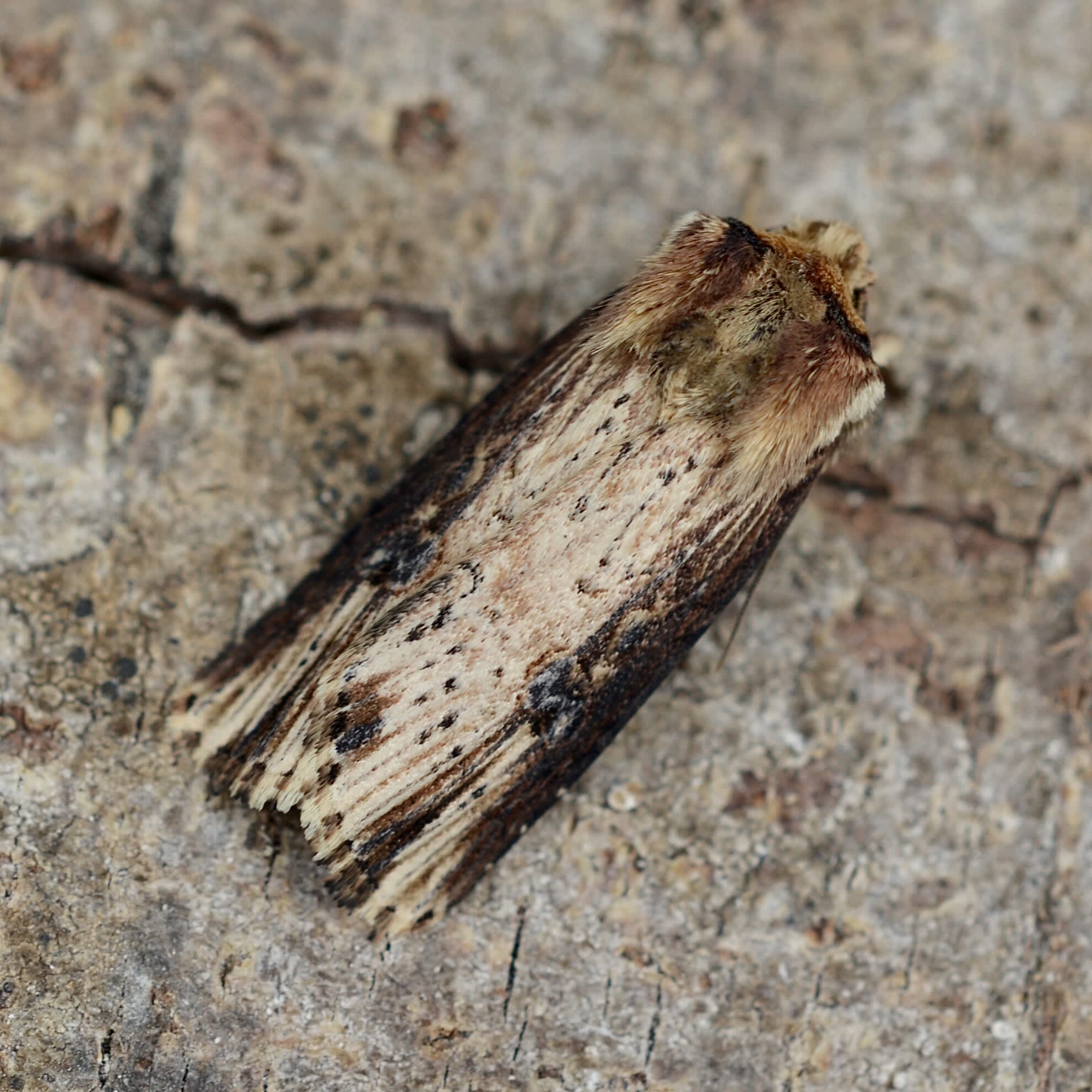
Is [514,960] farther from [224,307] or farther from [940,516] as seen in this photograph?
[224,307]

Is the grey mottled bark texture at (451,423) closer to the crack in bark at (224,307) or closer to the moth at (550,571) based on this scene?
the crack in bark at (224,307)

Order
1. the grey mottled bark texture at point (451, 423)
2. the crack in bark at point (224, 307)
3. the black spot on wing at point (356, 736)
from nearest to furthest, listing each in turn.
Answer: the black spot on wing at point (356, 736) → the grey mottled bark texture at point (451, 423) → the crack in bark at point (224, 307)

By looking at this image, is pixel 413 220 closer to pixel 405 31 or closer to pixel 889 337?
pixel 405 31

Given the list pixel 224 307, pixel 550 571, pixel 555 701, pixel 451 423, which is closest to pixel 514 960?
pixel 555 701

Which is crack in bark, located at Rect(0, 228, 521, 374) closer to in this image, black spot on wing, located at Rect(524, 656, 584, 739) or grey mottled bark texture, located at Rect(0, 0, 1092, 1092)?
grey mottled bark texture, located at Rect(0, 0, 1092, 1092)

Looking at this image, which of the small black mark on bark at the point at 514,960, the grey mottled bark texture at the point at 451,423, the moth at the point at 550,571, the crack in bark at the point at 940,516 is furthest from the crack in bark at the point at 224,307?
the small black mark on bark at the point at 514,960

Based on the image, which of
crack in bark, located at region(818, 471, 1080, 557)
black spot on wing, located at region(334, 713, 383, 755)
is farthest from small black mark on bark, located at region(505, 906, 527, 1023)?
crack in bark, located at region(818, 471, 1080, 557)
